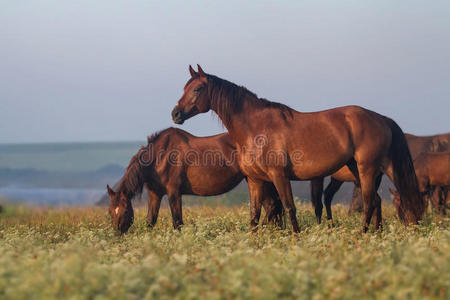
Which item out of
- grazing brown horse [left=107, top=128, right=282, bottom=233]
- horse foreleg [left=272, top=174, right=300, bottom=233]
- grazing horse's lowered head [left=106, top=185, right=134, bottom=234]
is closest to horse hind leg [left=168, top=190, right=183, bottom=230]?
grazing brown horse [left=107, top=128, right=282, bottom=233]

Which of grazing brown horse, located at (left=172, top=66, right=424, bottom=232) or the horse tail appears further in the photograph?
the horse tail

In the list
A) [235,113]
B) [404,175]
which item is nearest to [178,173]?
[235,113]

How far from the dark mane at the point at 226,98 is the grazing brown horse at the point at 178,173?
1606mm

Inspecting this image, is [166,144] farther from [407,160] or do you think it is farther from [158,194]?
[407,160]

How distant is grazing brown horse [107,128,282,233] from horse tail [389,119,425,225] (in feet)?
7.45

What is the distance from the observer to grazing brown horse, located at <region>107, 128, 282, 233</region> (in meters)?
8.73

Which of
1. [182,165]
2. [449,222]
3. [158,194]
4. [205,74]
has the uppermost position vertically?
[205,74]

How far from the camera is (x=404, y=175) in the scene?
26.5 feet

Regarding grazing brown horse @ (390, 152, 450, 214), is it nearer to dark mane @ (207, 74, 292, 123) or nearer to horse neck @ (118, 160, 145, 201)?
dark mane @ (207, 74, 292, 123)

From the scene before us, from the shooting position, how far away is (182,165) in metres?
9.12

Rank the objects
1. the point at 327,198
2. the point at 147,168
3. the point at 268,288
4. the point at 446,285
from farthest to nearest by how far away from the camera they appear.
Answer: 1. the point at 327,198
2. the point at 147,168
3. the point at 446,285
4. the point at 268,288

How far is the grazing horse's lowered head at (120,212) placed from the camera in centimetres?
860

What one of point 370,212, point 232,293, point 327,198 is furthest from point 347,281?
point 327,198

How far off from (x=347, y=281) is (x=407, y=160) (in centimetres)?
455
